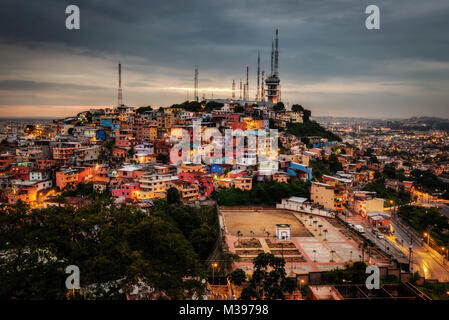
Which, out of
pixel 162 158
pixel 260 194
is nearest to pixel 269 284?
pixel 260 194

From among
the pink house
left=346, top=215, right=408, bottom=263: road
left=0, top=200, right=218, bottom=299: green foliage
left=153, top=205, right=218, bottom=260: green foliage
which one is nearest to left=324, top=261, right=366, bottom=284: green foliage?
left=346, top=215, right=408, bottom=263: road

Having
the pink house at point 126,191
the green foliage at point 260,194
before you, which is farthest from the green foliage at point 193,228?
the green foliage at point 260,194

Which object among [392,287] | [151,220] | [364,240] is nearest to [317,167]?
[364,240]

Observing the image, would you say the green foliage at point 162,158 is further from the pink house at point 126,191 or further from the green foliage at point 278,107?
the green foliage at point 278,107

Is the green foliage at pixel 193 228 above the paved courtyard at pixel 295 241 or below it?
above

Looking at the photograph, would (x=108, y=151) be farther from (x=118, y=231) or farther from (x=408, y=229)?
(x=408, y=229)

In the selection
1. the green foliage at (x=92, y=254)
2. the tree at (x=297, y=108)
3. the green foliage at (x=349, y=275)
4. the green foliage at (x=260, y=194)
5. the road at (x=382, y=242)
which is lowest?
the road at (x=382, y=242)

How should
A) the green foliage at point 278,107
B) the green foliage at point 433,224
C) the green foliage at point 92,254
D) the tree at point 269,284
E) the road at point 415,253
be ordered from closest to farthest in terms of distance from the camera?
the green foliage at point 92,254 → the tree at point 269,284 → the road at point 415,253 → the green foliage at point 433,224 → the green foliage at point 278,107
